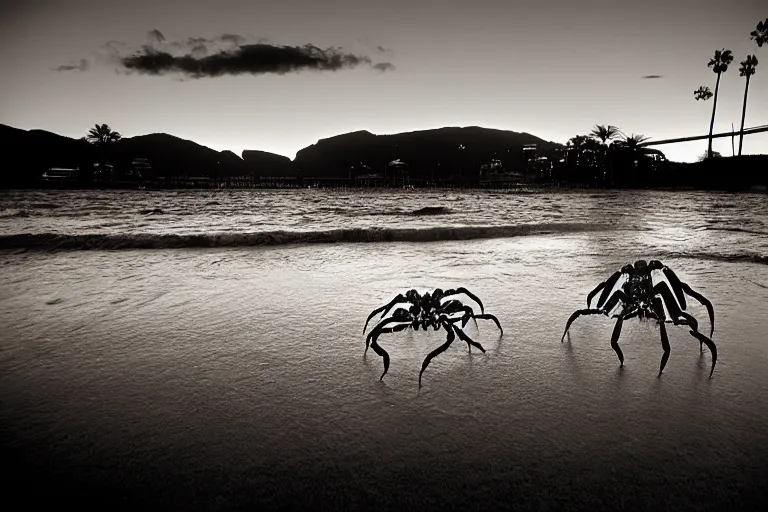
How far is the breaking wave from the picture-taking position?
931 cm

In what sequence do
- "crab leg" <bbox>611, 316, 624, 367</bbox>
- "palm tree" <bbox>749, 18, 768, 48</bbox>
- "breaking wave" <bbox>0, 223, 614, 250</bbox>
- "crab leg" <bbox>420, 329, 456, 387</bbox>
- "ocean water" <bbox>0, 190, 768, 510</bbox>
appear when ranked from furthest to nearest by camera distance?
"palm tree" <bbox>749, 18, 768, 48</bbox>, "breaking wave" <bbox>0, 223, 614, 250</bbox>, "crab leg" <bbox>611, 316, 624, 367</bbox>, "crab leg" <bbox>420, 329, 456, 387</bbox>, "ocean water" <bbox>0, 190, 768, 510</bbox>

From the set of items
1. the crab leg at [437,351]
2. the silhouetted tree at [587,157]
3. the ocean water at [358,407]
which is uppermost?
the silhouetted tree at [587,157]

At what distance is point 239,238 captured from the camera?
32.8ft

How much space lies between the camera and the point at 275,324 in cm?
355

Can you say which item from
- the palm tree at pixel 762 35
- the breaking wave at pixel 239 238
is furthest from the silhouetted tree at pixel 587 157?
the breaking wave at pixel 239 238

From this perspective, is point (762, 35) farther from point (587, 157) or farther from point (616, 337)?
point (616, 337)

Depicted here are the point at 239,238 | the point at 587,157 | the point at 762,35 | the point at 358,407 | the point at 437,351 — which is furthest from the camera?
the point at 587,157

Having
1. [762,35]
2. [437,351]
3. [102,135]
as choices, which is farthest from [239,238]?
[102,135]

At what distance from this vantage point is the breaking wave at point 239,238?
30.6 ft

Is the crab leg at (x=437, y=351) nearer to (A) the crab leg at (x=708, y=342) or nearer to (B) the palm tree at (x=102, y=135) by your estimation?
(A) the crab leg at (x=708, y=342)

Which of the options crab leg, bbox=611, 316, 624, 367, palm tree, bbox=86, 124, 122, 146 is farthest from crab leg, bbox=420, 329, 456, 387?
palm tree, bbox=86, 124, 122, 146

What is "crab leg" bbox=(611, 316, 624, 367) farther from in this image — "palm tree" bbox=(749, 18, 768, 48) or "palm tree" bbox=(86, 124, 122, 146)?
"palm tree" bbox=(86, 124, 122, 146)

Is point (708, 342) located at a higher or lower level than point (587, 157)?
lower

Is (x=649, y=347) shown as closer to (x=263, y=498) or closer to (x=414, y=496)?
(x=414, y=496)
